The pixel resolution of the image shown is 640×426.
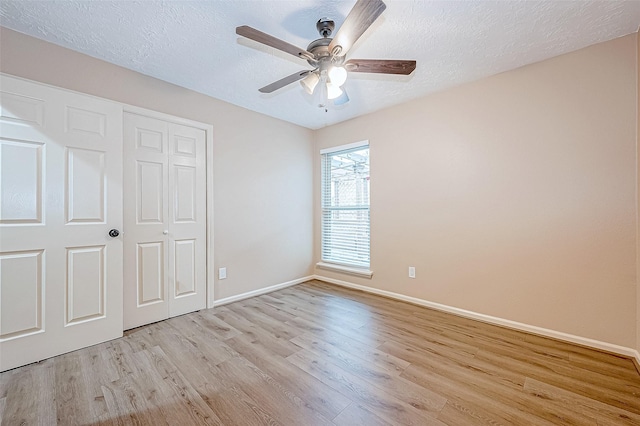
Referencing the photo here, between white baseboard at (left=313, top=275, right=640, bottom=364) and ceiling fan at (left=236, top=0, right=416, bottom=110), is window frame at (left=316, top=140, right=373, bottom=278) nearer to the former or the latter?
white baseboard at (left=313, top=275, right=640, bottom=364)

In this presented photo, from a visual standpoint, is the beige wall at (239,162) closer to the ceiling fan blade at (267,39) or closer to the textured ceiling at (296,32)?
the textured ceiling at (296,32)

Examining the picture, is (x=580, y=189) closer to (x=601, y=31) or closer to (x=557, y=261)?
(x=557, y=261)

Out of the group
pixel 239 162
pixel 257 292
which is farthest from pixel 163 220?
pixel 257 292

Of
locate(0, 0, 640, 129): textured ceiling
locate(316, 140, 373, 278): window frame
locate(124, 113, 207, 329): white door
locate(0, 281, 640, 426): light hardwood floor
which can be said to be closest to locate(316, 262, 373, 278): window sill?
locate(316, 140, 373, 278): window frame

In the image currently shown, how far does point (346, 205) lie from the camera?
13.0ft

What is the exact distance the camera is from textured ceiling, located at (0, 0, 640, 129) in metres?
1.72

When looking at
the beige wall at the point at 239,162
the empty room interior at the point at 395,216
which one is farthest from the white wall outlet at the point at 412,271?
the beige wall at the point at 239,162

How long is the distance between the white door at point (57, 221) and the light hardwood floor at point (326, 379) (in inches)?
9.2

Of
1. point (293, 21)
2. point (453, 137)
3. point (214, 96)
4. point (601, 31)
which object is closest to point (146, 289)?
point (214, 96)

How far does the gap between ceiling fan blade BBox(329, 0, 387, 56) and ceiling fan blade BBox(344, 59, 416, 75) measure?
0.45 feet

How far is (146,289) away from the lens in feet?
8.41

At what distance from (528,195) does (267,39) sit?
2.62 metres

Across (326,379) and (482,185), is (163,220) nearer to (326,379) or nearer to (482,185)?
(326,379)

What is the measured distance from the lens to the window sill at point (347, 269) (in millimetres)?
3596
